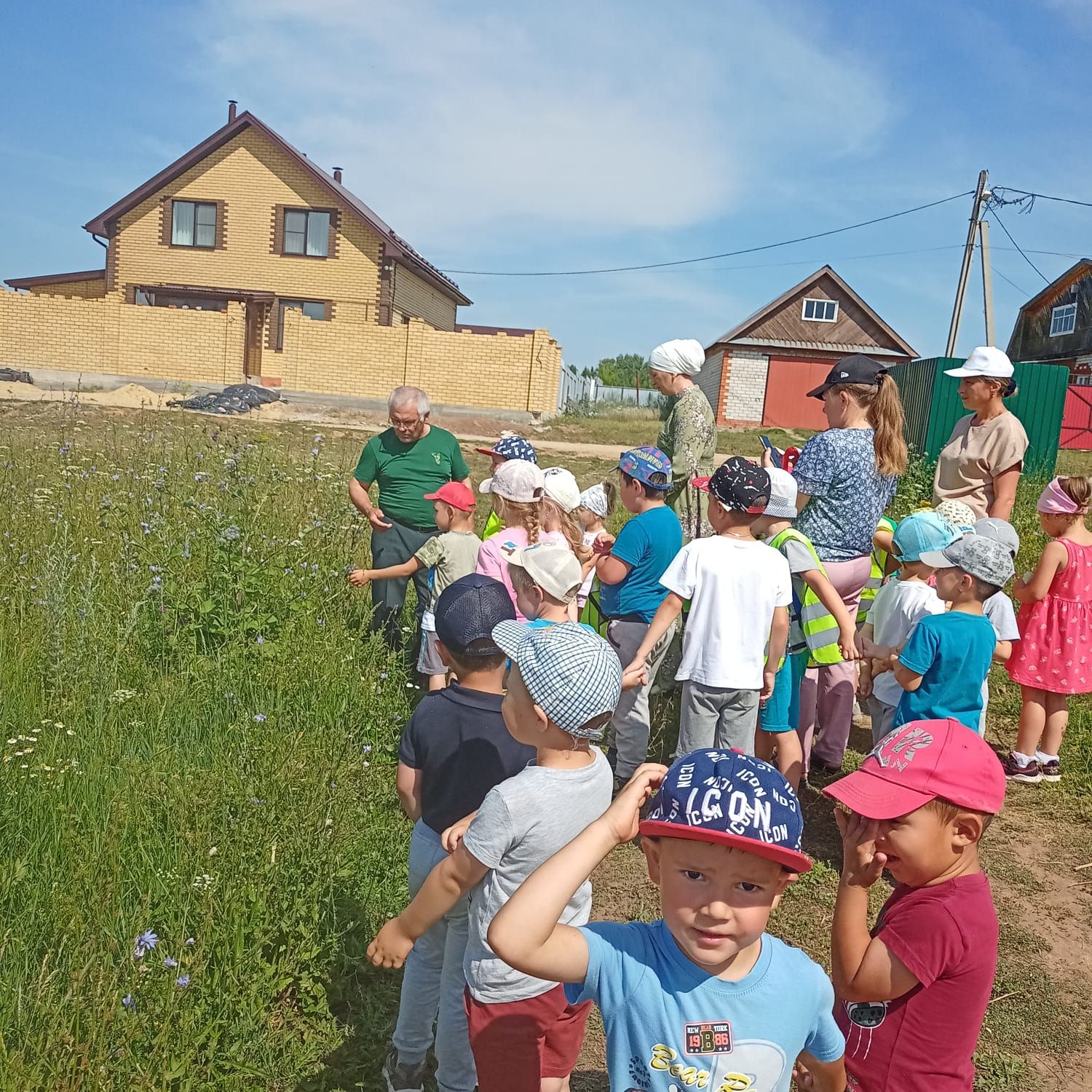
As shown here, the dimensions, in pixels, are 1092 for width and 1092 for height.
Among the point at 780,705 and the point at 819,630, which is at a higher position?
the point at 819,630

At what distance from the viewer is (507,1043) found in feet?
7.42

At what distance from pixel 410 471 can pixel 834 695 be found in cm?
284

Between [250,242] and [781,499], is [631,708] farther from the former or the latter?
[250,242]

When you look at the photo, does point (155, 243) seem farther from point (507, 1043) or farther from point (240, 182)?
point (507, 1043)

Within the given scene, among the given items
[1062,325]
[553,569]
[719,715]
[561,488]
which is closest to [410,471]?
[561,488]

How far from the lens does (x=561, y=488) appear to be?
506cm

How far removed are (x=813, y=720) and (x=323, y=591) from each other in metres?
3.00

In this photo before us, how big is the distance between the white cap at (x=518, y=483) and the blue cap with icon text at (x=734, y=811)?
10.3 ft

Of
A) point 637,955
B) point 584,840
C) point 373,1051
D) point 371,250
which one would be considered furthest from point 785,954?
point 371,250

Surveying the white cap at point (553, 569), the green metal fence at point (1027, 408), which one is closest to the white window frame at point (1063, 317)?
the green metal fence at point (1027, 408)

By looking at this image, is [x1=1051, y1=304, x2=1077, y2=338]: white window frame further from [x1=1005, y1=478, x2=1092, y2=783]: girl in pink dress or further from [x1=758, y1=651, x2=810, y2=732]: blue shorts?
[x1=758, y1=651, x2=810, y2=732]: blue shorts

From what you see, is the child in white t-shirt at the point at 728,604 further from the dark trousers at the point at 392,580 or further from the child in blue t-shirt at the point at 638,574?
the dark trousers at the point at 392,580

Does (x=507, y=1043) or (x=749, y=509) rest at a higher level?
(x=749, y=509)

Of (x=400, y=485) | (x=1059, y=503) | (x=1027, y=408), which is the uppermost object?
(x=1027, y=408)
